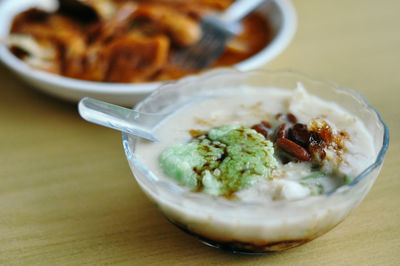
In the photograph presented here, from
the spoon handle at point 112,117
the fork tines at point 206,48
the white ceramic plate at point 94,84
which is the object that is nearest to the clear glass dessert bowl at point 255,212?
the spoon handle at point 112,117

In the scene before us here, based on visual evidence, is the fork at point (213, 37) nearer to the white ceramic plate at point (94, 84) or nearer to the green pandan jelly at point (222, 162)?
the white ceramic plate at point (94, 84)

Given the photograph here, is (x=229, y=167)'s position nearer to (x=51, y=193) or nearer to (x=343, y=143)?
(x=343, y=143)

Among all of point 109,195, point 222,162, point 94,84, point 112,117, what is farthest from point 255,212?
point 94,84

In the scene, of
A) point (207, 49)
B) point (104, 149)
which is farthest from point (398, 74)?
point (104, 149)

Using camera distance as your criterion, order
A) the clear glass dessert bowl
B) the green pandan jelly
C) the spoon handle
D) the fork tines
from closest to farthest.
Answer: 1. the clear glass dessert bowl
2. the green pandan jelly
3. the spoon handle
4. the fork tines

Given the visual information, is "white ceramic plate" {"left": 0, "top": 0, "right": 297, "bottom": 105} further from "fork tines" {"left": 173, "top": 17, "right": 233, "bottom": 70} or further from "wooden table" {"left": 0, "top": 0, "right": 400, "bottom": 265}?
"fork tines" {"left": 173, "top": 17, "right": 233, "bottom": 70}

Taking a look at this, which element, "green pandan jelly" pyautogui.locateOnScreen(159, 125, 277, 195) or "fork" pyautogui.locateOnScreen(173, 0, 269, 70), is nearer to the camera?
"green pandan jelly" pyautogui.locateOnScreen(159, 125, 277, 195)

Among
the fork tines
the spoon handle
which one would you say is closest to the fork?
the fork tines
